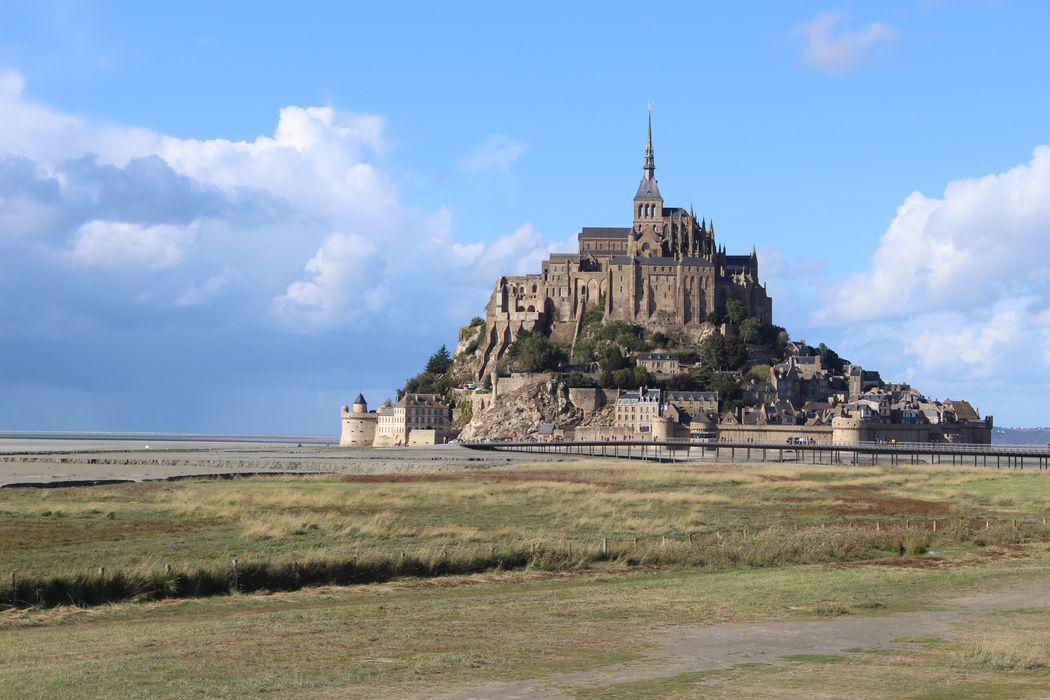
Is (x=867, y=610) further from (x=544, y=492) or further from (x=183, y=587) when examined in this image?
(x=544, y=492)

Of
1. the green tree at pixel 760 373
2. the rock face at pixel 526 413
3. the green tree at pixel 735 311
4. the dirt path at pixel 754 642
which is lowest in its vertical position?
the dirt path at pixel 754 642

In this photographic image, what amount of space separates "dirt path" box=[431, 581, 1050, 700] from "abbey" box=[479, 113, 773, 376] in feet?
414

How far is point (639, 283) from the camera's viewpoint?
155m

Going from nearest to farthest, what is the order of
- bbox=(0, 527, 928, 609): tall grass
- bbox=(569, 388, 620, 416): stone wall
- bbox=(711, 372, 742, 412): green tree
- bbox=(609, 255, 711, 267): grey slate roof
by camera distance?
bbox=(0, 527, 928, 609): tall grass, bbox=(711, 372, 742, 412): green tree, bbox=(569, 388, 620, 416): stone wall, bbox=(609, 255, 711, 267): grey slate roof

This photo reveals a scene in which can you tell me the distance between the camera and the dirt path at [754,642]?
768 inches

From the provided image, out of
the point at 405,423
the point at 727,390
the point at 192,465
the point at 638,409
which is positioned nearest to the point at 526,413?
the point at 638,409

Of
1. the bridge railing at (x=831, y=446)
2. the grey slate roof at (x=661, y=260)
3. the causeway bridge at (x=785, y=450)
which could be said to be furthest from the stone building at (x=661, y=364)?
the causeway bridge at (x=785, y=450)

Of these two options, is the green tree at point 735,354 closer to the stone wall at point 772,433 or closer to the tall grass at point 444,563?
the stone wall at point 772,433

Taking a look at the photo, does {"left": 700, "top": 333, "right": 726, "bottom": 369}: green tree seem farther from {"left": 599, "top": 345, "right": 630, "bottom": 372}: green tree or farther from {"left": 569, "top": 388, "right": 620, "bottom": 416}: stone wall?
{"left": 569, "top": 388, "right": 620, "bottom": 416}: stone wall

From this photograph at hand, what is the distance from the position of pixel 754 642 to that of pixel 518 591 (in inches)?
311

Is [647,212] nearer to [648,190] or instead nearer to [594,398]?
[648,190]

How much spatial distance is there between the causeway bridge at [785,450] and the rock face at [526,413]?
663 cm

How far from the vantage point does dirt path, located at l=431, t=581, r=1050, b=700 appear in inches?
768

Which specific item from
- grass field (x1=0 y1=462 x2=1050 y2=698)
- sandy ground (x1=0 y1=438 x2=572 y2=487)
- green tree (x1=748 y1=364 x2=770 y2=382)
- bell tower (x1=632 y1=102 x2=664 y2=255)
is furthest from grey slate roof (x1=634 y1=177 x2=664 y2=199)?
grass field (x1=0 y1=462 x2=1050 y2=698)
